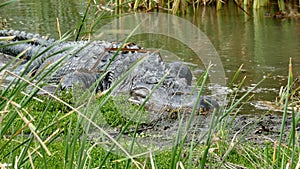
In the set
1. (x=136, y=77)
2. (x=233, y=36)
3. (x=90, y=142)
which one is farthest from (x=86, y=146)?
(x=233, y=36)

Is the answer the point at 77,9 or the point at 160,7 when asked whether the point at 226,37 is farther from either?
the point at 77,9

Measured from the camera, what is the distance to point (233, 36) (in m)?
8.38

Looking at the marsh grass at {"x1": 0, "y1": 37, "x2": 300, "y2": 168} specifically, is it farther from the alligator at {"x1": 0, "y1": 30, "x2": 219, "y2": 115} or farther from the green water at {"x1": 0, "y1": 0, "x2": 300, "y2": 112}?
the green water at {"x1": 0, "y1": 0, "x2": 300, "y2": 112}

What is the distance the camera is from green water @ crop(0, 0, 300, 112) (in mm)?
6487

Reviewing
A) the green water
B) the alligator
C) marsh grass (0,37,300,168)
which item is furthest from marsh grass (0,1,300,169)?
the green water

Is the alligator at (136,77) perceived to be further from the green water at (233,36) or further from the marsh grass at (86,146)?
the green water at (233,36)

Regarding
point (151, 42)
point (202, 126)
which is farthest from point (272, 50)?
point (202, 126)

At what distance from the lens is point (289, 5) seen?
10.2m

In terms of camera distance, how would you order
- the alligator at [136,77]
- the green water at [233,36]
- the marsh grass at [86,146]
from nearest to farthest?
1. the marsh grass at [86,146]
2. the alligator at [136,77]
3. the green water at [233,36]

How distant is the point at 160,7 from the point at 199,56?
2.70 m

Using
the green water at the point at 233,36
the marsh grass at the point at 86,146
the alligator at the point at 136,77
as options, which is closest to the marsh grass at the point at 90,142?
the marsh grass at the point at 86,146

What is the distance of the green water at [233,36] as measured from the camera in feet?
21.3

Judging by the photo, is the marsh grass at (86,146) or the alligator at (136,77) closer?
the marsh grass at (86,146)

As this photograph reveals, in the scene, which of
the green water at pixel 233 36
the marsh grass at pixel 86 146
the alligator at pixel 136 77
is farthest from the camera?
the green water at pixel 233 36
